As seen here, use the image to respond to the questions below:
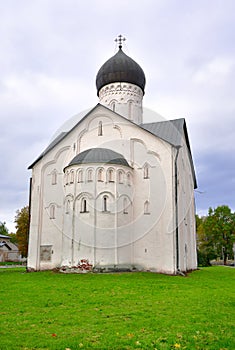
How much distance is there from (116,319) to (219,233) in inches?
1446

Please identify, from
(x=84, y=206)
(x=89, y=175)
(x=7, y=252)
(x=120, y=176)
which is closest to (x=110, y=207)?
(x=84, y=206)

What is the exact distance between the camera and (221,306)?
27.7ft

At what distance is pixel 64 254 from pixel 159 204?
6.13 m

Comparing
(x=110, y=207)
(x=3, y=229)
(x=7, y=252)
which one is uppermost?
(x=3, y=229)

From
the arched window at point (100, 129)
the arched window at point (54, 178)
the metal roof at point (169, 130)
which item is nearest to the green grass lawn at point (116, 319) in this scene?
the metal roof at point (169, 130)

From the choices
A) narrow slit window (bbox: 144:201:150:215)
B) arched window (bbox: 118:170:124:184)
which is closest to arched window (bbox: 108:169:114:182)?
arched window (bbox: 118:170:124:184)

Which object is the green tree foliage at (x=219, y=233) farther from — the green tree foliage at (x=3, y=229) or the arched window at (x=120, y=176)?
the green tree foliage at (x=3, y=229)

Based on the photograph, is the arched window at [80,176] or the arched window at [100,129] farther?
the arched window at [100,129]

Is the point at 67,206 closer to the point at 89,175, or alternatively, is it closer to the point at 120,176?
the point at 89,175

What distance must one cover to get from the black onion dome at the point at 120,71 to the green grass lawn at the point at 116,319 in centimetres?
1738

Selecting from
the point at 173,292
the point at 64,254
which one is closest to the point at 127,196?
the point at 64,254

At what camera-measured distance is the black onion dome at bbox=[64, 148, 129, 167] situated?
1894cm

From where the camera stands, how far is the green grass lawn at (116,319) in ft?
17.0

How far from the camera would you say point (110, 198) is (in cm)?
1861
